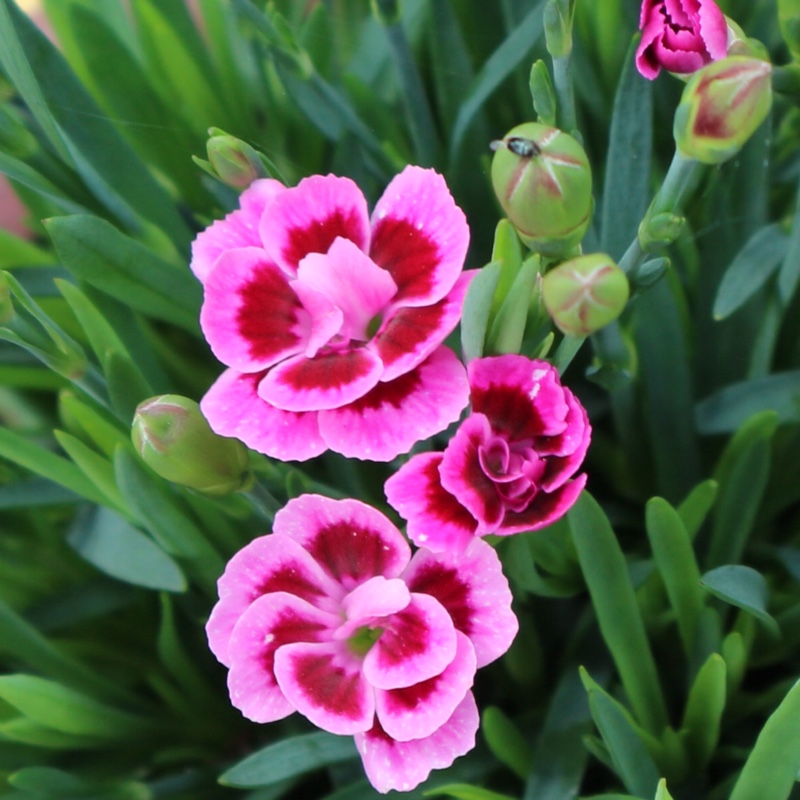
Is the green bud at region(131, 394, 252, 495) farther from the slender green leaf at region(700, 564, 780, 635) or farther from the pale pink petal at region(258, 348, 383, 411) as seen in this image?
the slender green leaf at region(700, 564, 780, 635)

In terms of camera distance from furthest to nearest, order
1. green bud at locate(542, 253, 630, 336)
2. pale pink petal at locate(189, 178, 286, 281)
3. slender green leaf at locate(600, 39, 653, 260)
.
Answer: slender green leaf at locate(600, 39, 653, 260)
pale pink petal at locate(189, 178, 286, 281)
green bud at locate(542, 253, 630, 336)

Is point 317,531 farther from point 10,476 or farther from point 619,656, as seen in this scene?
point 10,476

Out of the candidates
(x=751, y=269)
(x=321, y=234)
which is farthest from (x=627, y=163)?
(x=321, y=234)

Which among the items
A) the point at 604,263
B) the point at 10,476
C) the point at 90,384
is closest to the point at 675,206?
the point at 604,263

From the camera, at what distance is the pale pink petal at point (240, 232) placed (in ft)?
1.25

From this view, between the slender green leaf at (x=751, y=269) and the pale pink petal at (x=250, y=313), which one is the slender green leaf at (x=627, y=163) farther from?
the pale pink petal at (x=250, y=313)

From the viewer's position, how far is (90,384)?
17.9 inches

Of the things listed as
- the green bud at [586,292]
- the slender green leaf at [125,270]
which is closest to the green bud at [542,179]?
the green bud at [586,292]

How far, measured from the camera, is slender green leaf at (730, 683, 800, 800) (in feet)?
1.20

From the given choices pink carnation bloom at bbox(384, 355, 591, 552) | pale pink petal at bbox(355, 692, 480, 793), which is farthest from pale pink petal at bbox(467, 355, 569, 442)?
pale pink petal at bbox(355, 692, 480, 793)

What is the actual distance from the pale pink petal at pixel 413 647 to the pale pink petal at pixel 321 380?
0.25 feet

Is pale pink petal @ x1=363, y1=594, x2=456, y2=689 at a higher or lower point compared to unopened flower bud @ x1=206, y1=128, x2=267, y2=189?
lower

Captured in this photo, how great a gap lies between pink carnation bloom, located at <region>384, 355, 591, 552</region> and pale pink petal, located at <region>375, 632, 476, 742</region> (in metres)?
0.04

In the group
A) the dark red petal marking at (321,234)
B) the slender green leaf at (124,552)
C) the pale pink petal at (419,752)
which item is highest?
the dark red petal marking at (321,234)
